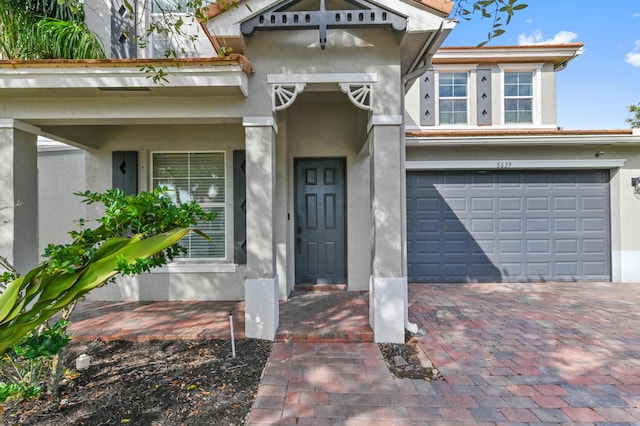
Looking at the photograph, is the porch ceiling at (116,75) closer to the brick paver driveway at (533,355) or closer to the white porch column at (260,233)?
the white porch column at (260,233)

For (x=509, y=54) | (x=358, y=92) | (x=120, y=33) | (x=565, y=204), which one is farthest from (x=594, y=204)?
(x=120, y=33)

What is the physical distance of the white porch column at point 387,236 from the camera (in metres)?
3.86

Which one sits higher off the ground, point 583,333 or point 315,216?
point 315,216

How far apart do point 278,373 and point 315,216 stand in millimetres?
3383

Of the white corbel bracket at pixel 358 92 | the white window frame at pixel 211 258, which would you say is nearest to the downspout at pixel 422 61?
the white corbel bracket at pixel 358 92

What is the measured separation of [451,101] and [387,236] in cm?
654

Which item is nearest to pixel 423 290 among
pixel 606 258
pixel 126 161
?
pixel 606 258

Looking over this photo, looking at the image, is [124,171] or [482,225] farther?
[482,225]

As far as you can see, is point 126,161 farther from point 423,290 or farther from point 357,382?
point 423,290

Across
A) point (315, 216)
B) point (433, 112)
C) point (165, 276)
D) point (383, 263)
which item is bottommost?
point (165, 276)

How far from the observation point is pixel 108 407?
2629 mm

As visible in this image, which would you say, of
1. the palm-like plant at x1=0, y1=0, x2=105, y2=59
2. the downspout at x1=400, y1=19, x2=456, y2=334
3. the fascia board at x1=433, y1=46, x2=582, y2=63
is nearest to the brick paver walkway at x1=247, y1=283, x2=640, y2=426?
the downspout at x1=400, y1=19, x2=456, y2=334

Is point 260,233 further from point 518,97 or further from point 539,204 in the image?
point 518,97

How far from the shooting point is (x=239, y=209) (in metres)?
5.62
